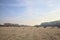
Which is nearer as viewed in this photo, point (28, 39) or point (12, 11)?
point (28, 39)

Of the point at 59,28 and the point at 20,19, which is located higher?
the point at 20,19

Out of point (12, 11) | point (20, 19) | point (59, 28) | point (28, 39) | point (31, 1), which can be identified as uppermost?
point (31, 1)

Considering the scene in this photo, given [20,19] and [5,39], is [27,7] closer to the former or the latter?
[20,19]

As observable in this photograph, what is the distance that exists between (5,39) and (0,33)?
0.55 ft

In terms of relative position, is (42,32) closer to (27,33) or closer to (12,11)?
(27,33)

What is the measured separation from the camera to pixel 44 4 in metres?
2.47

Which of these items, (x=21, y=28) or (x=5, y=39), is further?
(x=21, y=28)

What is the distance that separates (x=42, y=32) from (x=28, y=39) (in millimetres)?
290

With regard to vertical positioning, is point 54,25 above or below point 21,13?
below

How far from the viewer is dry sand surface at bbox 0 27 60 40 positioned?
233 centimetres

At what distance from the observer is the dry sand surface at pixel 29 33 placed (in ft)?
7.65

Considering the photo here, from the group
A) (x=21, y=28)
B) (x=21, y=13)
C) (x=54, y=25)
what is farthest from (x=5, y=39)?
(x=54, y=25)

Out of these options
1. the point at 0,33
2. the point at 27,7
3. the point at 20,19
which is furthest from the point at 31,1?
the point at 0,33

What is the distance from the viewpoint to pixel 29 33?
240 centimetres
